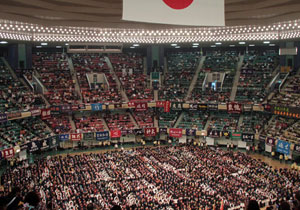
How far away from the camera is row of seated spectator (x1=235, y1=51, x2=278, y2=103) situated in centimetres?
4053

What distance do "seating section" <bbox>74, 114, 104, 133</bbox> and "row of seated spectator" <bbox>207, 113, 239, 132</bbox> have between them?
605 inches

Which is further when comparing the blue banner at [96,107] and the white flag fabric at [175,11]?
the blue banner at [96,107]

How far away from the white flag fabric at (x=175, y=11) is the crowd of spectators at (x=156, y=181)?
14217 mm

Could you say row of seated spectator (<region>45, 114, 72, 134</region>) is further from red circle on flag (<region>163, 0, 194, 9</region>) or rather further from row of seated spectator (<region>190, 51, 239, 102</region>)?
red circle on flag (<region>163, 0, 194, 9</region>)

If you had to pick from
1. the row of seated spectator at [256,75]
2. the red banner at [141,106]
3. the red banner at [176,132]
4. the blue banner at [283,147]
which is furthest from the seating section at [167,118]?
the blue banner at [283,147]

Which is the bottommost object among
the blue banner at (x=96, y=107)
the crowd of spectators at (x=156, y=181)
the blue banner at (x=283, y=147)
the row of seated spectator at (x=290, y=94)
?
A: the crowd of spectators at (x=156, y=181)

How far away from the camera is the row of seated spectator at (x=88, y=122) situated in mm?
38250

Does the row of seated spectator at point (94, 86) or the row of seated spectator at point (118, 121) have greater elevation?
the row of seated spectator at point (94, 86)

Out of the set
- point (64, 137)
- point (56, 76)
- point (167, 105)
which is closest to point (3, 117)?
point (64, 137)

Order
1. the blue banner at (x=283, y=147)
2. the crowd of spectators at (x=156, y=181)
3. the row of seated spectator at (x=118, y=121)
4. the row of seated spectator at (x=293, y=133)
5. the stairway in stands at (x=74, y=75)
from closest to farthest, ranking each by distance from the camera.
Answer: the crowd of spectators at (x=156, y=181) → the blue banner at (x=283, y=147) → the row of seated spectator at (x=293, y=133) → the row of seated spectator at (x=118, y=121) → the stairway in stands at (x=74, y=75)

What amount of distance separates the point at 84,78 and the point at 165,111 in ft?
47.5

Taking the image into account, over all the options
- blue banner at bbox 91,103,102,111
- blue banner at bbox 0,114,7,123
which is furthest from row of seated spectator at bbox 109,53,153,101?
blue banner at bbox 0,114,7,123

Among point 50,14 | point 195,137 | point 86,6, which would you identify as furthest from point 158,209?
point 195,137

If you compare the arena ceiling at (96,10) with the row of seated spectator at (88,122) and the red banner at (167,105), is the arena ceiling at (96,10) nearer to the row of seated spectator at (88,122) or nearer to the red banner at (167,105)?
the row of seated spectator at (88,122)
